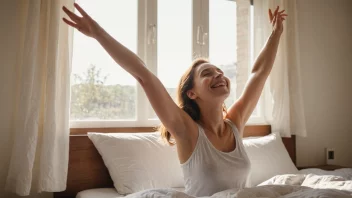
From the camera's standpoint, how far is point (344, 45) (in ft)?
9.87

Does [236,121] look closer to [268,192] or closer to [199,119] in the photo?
[199,119]

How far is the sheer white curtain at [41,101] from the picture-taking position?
1599mm

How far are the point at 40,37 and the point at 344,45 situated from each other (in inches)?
105

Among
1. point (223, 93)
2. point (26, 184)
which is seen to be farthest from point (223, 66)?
point (26, 184)

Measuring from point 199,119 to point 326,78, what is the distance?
1.85 meters

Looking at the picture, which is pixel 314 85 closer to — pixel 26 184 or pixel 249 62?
pixel 249 62

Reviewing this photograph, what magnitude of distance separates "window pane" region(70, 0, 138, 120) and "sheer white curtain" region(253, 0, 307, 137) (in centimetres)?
109

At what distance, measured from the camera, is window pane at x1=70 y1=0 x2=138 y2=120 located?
2.03 m

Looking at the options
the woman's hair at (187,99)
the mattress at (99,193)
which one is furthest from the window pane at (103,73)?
the woman's hair at (187,99)

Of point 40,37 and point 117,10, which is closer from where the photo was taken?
point 40,37

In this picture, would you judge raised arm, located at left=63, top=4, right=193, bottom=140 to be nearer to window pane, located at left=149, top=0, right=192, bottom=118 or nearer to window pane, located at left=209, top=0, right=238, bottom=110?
window pane, located at left=149, top=0, right=192, bottom=118

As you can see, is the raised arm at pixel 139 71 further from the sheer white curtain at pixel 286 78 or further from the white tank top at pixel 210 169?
the sheer white curtain at pixel 286 78

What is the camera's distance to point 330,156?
286cm

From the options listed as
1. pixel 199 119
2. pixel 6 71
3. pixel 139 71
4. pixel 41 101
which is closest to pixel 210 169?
pixel 199 119
